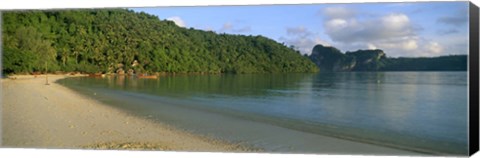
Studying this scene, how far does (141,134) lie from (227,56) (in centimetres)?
270

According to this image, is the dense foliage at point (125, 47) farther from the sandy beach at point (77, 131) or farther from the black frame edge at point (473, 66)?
the black frame edge at point (473, 66)

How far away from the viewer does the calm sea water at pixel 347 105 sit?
7031 millimetres

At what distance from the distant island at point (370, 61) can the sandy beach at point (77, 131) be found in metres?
2.10

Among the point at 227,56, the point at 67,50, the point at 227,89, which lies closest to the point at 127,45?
the point at 67,50

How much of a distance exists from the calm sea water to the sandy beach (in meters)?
0.67

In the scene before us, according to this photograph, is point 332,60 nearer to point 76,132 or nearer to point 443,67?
point 443,67

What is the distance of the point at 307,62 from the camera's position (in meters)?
8.46

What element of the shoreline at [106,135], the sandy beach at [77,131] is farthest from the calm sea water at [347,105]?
the sandy beach at [77,131]

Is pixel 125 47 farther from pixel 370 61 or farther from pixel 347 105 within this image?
pixel 347 105

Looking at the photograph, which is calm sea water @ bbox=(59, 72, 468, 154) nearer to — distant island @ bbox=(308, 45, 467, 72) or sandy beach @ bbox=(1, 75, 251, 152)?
distant island @ bbox=(308, 45, 467, 72)

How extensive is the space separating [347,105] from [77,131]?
6.48 m

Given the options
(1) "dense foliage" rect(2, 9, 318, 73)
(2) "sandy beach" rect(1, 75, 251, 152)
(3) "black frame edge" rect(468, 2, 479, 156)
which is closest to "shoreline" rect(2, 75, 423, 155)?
(2) "sandy beach" rect(1, 75, 251, 152)

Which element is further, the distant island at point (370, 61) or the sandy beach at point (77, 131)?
the distant island at point (370, 61)

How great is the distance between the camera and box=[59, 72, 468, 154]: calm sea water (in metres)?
7.03
